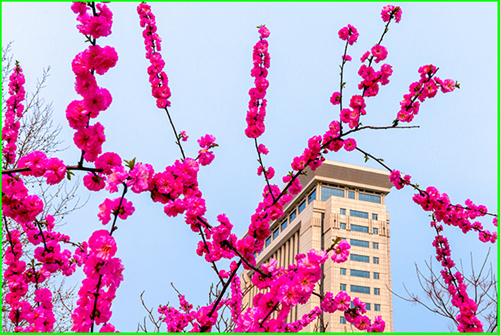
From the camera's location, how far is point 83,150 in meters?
2.14

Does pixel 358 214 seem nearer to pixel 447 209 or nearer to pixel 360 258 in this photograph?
pixel 360 258

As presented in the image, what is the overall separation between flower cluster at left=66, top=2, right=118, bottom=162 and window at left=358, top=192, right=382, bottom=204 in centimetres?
5170

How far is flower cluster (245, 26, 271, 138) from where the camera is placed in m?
3.82

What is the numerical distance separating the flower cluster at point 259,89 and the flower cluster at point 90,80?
73.0 inches

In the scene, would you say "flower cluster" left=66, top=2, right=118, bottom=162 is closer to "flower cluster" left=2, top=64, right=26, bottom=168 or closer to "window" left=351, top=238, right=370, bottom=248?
"flower cluster" left=2, top=64, right=26, bottom=168

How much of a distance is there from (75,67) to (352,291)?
148ft

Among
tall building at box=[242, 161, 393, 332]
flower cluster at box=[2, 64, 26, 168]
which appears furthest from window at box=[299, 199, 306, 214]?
flower cluster at box=[2, 64, 26, 168]

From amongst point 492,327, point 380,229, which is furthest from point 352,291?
point 492,327

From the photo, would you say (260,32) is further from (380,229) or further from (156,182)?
(380,229)

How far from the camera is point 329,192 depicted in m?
51.8

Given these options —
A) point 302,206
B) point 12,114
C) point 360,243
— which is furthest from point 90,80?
point 302,206

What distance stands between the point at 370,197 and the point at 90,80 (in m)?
52.3

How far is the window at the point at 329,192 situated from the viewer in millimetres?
51250

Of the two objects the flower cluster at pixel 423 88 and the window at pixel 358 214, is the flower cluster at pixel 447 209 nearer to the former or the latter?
the flower cluster at pixel 423 88
